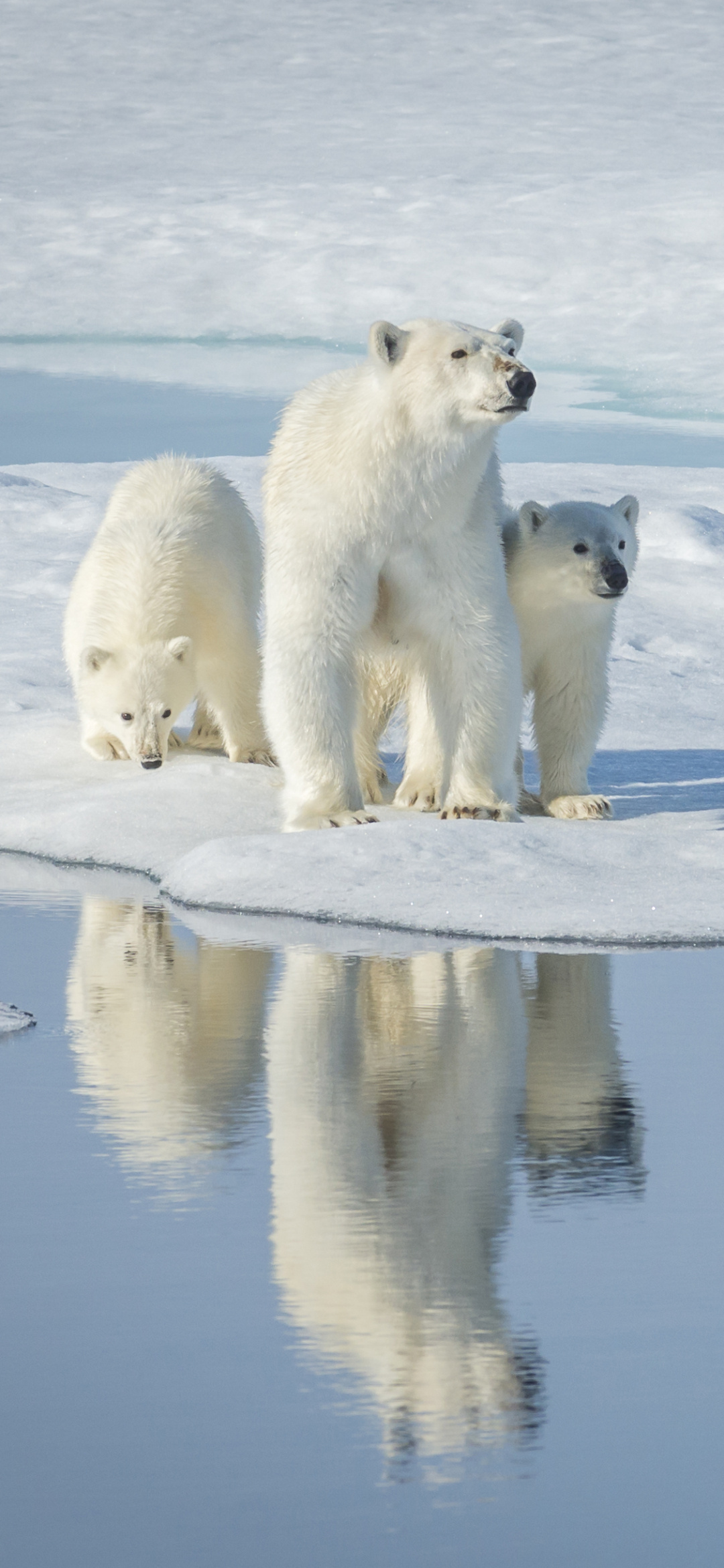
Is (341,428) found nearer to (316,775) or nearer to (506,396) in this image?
(506,396)

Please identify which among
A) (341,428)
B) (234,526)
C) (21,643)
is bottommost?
(21,643)

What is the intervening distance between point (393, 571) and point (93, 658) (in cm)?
188

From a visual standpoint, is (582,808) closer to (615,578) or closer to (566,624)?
(566,624)

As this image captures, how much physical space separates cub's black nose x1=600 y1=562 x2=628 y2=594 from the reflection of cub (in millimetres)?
2141

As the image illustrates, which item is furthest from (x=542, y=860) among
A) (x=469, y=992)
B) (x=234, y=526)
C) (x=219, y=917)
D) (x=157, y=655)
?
(x=234, y=526)

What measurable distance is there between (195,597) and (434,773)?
154cm

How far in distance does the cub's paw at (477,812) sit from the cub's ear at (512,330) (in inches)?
59.1

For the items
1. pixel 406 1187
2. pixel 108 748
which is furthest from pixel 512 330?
pixel 406 1187

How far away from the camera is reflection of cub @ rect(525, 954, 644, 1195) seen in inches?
105

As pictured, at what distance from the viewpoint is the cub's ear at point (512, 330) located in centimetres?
593

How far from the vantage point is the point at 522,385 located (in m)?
5.41

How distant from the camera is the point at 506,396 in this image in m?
5.42

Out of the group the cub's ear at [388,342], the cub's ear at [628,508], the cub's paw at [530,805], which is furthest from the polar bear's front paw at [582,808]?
the cub's ear at [388,342]

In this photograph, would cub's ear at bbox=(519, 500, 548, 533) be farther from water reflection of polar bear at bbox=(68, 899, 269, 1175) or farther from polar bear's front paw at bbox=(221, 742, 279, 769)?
water reflection of polar bear at bbox=(68, 899, 269, 1175)
